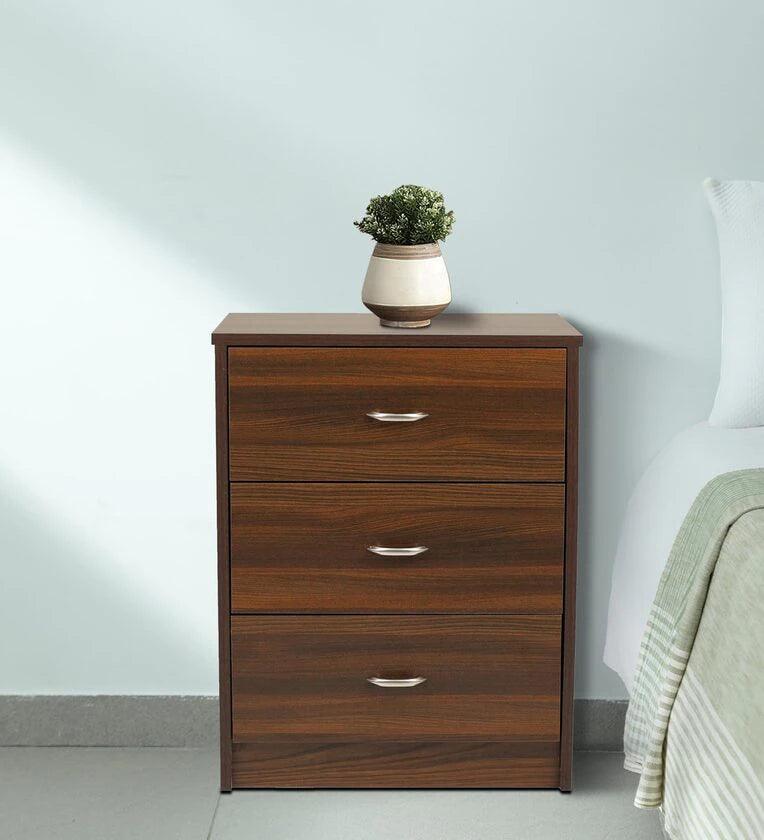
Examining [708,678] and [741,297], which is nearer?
[708,678]

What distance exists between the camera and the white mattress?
191cm

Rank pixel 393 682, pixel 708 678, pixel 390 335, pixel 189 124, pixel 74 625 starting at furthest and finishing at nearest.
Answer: pixel 74 625, pixel 189 124, pixel 393 682, pixel 390 335, pixel 708 678

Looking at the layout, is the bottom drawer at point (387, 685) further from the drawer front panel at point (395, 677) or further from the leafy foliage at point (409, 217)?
the leafy foliage at point (409, 217)

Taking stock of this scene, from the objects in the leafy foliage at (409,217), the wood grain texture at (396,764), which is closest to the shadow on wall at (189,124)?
the leafy foliage at (409,217)

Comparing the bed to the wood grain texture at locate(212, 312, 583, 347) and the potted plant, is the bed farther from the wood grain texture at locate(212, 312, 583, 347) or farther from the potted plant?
the potted plant

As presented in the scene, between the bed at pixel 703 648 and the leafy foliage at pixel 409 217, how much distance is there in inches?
25.1

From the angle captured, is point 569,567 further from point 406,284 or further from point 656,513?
point 406,284

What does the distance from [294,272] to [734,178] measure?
0.89 m

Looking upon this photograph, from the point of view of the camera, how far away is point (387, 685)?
6.61ft

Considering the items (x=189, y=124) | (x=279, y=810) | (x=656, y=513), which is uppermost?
(x=189, y=124)

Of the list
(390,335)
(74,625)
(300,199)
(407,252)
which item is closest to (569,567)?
(390,335)

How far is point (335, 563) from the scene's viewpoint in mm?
1984

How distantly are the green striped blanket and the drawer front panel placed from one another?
27cm

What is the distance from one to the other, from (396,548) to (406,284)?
0.47 metres
